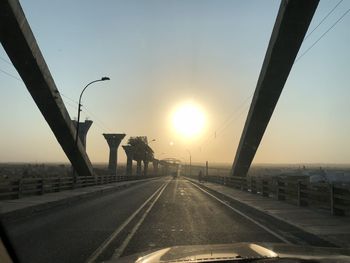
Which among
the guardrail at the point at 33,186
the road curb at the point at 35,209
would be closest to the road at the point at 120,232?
the road curb at the point at 35,209

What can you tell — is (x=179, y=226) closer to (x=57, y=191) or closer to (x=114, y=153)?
(x=57, y=191)

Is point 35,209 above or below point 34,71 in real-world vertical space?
below

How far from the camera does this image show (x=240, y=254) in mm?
5508

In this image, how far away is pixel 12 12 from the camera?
28.9 meters

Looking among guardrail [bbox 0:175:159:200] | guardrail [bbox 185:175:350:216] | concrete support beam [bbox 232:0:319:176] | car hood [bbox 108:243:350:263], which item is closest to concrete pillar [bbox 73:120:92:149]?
guardrail [bbox 0:175:159:200]

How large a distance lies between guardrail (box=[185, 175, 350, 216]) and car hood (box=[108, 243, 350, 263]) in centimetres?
1109

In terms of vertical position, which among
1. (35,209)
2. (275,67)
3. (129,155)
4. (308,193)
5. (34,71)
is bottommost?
(35,209)

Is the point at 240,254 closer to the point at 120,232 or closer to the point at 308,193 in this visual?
the point at 120,232

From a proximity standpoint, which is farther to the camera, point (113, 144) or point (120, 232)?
point (113, 144)

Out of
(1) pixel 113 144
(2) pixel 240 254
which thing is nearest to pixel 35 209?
(2) pixel 240 254

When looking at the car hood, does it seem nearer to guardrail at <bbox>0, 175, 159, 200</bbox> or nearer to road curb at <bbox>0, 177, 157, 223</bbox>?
road curb at <bbox>0, 177, 157, 223</bbox>

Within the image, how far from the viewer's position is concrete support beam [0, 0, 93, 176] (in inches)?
1168

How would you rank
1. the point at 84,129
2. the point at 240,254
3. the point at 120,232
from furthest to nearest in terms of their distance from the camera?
the point at 84,129, the point at 120,232, the point at 240,254

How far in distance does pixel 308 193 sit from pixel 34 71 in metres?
20.9
